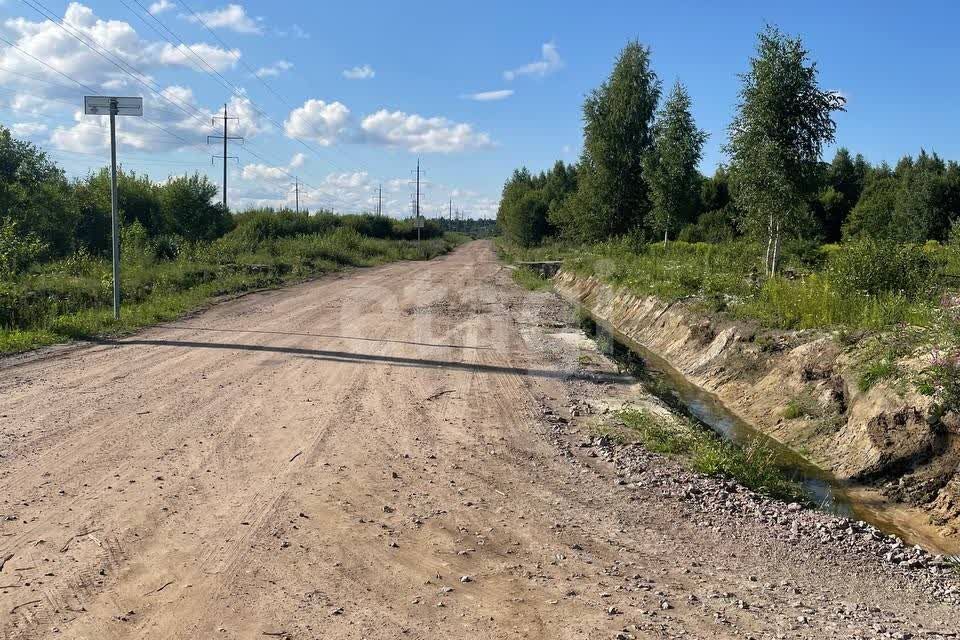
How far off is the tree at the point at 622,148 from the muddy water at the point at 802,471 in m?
18.7

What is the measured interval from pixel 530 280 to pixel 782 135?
13.2 m

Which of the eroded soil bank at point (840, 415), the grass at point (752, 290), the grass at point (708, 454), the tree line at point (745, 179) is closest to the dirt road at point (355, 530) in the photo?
the grass at point (708, 454)

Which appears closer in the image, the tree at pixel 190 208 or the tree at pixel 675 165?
the tree at pixel 675 165

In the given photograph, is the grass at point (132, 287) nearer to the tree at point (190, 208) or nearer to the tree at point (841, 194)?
the tree at point (190, 208)

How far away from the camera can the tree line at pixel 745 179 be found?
17.4m

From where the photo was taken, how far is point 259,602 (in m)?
3.96

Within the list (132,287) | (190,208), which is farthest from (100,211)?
(132,287)

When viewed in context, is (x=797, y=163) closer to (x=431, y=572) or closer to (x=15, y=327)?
(x=431, y=572)

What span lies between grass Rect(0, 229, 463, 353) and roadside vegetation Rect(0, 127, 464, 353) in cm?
Result: 3

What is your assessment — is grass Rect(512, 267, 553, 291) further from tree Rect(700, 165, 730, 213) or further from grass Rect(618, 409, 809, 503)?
tree Rect(700, 165, 730, 213)

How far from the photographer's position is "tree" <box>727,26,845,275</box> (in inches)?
677

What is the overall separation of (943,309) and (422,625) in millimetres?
7259

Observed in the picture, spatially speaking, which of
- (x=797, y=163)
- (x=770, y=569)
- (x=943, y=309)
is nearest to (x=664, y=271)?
(x=797, y=163)

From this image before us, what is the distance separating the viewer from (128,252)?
2466 centimetres
